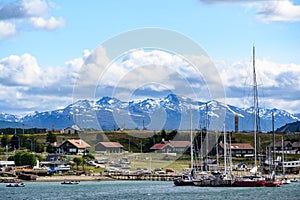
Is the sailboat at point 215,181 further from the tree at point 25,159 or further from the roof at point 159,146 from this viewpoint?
the roof at point 159,146

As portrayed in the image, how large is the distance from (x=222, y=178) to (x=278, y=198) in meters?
25.3

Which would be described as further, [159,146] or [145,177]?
[159,146]

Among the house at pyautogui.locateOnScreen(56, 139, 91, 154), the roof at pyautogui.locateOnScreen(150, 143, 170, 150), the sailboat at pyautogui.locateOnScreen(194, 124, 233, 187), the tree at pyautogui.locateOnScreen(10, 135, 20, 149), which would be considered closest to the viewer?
the sailboat at pyautogui.locateOnScreen(194, 124, 233, 187)

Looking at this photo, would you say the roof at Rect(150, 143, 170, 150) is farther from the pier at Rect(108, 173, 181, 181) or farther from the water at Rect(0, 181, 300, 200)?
the water at Rect(0, 181, 300, 200)

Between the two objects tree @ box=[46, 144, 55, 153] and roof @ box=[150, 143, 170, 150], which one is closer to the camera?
tree @ box=[46, 144, 55, 153]

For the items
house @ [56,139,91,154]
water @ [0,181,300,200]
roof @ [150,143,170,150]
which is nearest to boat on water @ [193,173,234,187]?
water @ [0,181,300,200]

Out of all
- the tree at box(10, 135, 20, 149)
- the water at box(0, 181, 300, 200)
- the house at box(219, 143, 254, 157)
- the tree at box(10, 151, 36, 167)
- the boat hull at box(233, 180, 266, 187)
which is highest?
the tree at box(10, 135, 20, 149)

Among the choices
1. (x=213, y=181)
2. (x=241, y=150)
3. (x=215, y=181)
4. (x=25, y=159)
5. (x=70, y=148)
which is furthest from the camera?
(x=241, y=150)

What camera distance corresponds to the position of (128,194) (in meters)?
103

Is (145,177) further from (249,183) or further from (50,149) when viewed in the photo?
(50,149)

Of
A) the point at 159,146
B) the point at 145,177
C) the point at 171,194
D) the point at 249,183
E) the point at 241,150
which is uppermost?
the point at 159,146

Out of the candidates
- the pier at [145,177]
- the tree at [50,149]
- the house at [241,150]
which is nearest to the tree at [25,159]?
the pier at [145,177]

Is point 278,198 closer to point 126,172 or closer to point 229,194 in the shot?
point 229,194

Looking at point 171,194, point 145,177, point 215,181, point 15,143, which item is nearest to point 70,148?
point 15,143
